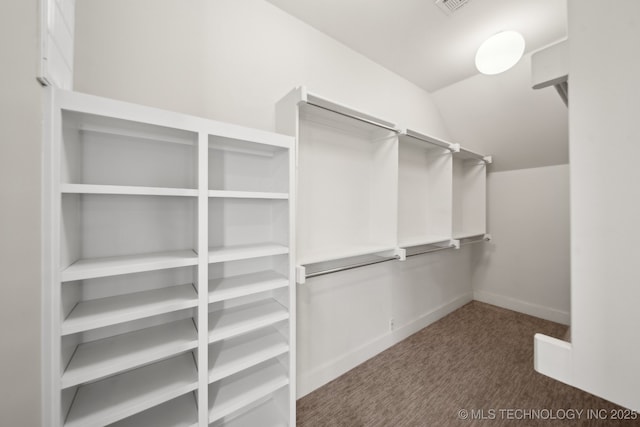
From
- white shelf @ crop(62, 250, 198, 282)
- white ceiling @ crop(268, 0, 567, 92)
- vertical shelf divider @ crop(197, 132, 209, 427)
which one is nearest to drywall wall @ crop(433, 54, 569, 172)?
white ceiling @ crop(268, 0, 567, 92)

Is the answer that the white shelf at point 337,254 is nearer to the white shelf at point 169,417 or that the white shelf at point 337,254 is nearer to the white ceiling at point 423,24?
the white shelf at point 169,417

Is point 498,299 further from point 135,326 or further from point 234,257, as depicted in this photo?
point 135,326

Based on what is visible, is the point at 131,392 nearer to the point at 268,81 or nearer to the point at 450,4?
the point at 268,81

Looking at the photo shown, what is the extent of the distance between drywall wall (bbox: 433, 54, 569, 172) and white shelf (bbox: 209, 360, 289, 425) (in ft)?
10.4

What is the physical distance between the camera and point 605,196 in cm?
44

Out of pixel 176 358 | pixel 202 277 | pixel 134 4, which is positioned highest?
pixel 134 4

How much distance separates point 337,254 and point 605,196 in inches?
52.4

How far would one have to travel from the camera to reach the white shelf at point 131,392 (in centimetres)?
87

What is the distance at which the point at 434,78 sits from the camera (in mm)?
2559

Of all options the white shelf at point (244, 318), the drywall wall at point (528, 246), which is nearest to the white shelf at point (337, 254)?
the white shelf at point (244, 318)

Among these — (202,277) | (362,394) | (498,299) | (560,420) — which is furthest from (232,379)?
(498,299)

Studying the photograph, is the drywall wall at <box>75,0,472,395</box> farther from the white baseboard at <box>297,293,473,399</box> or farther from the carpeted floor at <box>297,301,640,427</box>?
the carpeted floor at <box>297,301,640,427</box>

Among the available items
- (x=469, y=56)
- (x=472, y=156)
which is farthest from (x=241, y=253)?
(x=472, y=156)

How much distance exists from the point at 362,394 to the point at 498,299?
2.69 meters
